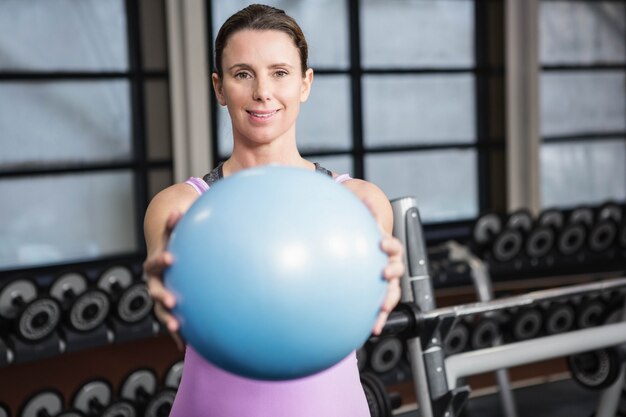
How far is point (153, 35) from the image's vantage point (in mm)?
3203

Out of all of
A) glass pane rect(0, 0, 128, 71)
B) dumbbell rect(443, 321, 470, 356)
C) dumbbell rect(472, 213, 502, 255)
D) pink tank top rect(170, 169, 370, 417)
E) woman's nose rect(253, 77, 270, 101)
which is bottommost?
dumbbell rect(443, 321, 470, 356)

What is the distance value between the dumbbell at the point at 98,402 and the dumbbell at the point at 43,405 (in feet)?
0.16

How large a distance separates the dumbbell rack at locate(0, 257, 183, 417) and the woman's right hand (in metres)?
1.67

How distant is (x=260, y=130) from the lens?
95 centimetres

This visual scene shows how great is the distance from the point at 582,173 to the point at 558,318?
4.87 ft

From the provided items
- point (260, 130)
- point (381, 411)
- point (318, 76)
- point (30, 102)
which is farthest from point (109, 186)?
point (260, 130)

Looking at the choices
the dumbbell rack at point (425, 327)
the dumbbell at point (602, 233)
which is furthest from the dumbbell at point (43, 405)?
the dumbbell at point (602, 233)

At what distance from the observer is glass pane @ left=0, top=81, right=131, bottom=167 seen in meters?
2.97

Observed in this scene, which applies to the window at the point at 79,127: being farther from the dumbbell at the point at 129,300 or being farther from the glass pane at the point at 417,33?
the glass pane at the point at 417,33

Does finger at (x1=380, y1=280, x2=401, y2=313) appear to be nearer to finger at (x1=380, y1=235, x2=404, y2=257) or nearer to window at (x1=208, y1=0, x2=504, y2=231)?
finger at (x1=380, y1=235, x2=404, y2=257)

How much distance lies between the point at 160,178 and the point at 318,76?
872mm

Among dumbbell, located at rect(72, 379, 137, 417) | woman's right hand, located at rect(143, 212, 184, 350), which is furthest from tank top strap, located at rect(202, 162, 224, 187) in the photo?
dumbbell, located at rect(72, 379, 137, 417)

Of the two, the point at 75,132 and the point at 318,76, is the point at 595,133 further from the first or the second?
the point at 75,132

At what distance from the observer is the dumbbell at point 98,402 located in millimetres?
2320
